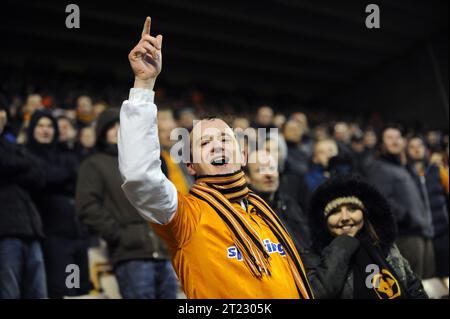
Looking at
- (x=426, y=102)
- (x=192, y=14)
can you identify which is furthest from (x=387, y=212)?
(x=426, y=102)

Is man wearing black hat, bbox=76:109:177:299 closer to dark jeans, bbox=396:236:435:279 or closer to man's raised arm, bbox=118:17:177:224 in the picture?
man's raised arm, bbox=118:17:177:224

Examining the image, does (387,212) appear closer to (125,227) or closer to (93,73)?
(125,227)

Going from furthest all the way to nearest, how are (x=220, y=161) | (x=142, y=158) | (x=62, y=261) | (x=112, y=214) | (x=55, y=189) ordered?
(x=55, y=189), (x=62, y=261), (x=112, y=214), (x=220, y=161), (x=142, y=158)

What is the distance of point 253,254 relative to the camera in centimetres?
137

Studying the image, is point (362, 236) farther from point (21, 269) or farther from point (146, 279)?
point (21, 269)

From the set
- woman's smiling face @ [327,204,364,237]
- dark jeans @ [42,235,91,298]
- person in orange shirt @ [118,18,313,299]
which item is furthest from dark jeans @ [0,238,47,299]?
woman's smiling face @ [327,204,364,237]

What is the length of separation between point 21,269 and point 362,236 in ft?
5.21

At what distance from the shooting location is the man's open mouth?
4.99 feet

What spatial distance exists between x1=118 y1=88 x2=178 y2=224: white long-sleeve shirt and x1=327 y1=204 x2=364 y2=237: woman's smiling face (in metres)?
0.99

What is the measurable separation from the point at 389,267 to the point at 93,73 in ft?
30.1

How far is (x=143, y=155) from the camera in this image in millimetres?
1221

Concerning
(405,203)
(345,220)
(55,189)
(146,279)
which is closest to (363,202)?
(345,220)

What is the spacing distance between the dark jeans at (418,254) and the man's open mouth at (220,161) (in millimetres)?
2145

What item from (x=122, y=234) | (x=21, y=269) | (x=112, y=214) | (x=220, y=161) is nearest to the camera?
(x=220, y=161)
